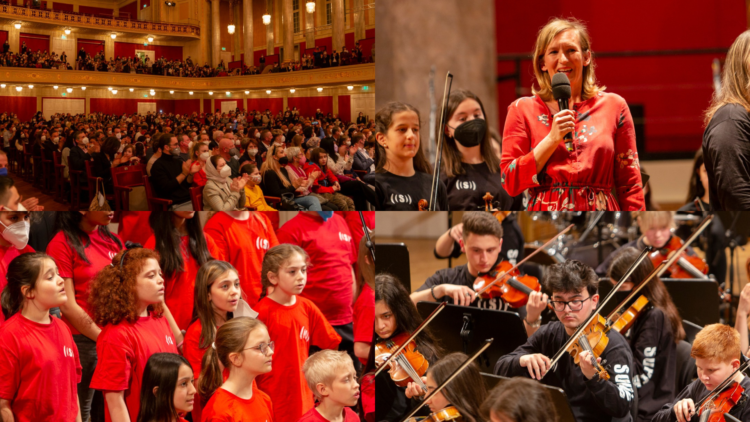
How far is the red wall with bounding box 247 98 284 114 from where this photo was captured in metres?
3.45

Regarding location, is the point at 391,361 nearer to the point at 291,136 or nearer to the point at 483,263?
the point at 483,263

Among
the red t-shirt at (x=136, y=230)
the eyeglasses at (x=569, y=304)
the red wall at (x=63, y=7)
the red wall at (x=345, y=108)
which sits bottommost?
the eyeglasses at (x=569, y=304)

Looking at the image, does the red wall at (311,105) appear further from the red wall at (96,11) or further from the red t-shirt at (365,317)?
the red t-shirt at (365,317)

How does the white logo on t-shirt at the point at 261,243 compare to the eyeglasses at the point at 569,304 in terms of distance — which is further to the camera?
the white logo on t-shirt at the point at 261,243

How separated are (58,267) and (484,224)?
1.25 metres

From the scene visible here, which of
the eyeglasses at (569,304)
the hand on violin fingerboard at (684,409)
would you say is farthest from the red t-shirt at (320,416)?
the hand on violin fingerboard at (684,409)

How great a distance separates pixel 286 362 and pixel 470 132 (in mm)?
1101

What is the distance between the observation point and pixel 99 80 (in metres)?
3.22

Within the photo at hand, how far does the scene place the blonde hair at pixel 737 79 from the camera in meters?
1.92

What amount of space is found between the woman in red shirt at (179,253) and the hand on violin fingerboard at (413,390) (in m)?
0.68

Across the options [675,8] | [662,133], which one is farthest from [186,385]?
[675,8]

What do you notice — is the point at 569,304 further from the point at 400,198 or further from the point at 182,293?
the point at 182,293

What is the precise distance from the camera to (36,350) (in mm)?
1820

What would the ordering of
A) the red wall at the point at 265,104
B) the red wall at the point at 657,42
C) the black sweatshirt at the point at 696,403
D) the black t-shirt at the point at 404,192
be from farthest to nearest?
the red wall at the point at 657,42
the red wall at the point at 265,104
the black t-shirt at the point at 404,192
the black sweatshirt at the point at 696,403
